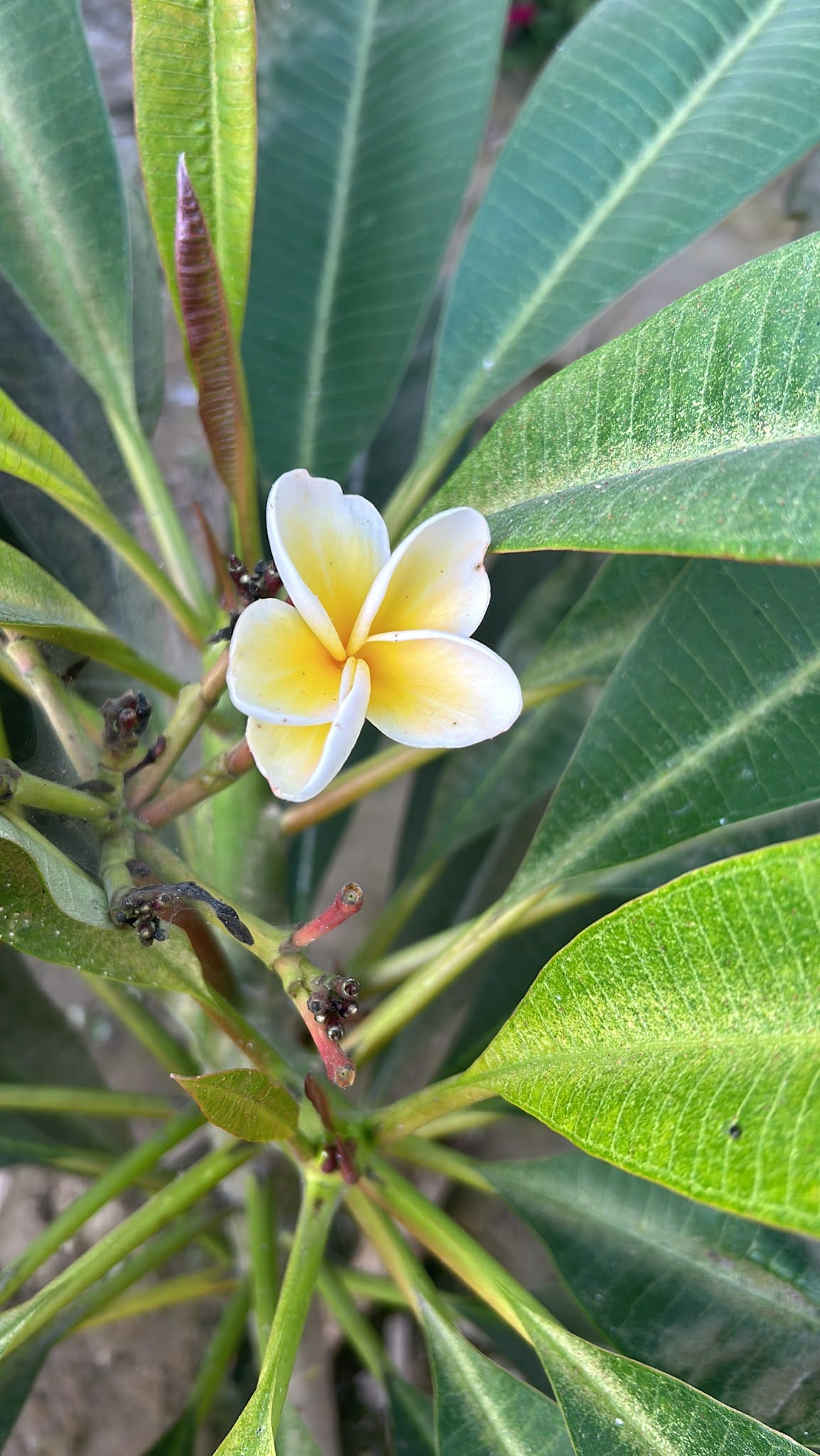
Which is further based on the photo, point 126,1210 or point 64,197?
point 126,1210

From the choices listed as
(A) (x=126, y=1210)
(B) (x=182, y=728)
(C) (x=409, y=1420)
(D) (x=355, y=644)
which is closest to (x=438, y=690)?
(D) (x=355, y=644)

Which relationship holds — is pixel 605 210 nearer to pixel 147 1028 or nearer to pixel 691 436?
pixel 691 436

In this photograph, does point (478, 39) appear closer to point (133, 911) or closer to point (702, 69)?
point (702, 69)

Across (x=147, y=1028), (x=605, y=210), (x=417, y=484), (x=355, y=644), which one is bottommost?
(x=147, y=1028)

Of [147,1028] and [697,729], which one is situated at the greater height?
[697,729]

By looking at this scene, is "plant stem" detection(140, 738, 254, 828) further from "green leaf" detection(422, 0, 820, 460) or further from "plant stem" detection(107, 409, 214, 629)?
"green leaf" detection(422, 0, 820, 460)

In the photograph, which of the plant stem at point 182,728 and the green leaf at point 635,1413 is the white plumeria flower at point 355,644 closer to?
the plant stem at point 182,728

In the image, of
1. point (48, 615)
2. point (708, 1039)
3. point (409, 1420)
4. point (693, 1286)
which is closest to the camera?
point (708, 1039)
